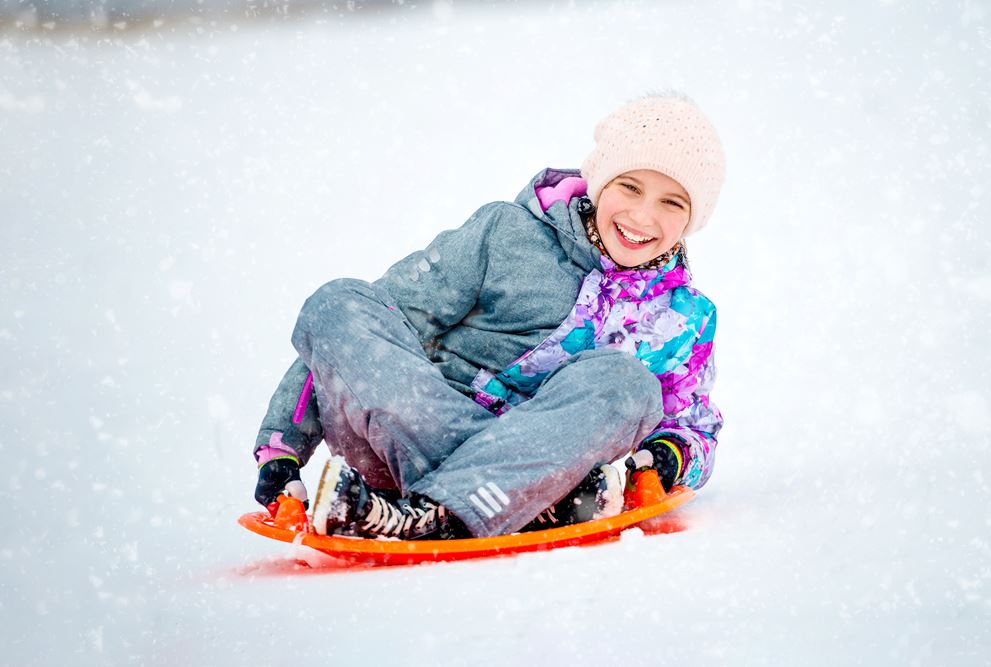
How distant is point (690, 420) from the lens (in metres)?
1.78

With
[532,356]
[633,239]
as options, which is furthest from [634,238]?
[532,356]

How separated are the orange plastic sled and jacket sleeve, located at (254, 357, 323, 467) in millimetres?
113

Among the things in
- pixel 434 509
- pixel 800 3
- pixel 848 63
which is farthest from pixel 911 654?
pixel 800 3

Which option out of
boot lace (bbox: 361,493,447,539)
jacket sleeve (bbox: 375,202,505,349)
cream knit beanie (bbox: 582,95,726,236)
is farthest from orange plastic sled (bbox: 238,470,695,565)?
cream knit beanie (bbox: 582,95,726,236)

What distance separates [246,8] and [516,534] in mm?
3490

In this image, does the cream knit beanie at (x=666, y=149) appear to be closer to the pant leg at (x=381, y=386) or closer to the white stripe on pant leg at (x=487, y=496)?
the pant leg at (x=381, y=386)

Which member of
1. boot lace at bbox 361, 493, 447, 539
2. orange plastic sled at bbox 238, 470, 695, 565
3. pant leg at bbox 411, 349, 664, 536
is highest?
pant leg at bbox 411, 349, 664, 536

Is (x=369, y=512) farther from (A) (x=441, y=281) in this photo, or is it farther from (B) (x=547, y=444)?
(A) (x=441, y=281)

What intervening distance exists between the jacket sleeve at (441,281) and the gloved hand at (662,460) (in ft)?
1.34

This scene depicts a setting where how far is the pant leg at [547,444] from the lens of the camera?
1.42 metres

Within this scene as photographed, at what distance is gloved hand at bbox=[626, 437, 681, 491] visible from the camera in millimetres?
1695

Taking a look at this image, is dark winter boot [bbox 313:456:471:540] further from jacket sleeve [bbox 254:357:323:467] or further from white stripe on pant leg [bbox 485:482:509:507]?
jacket sleeve [bbox 254:357:323:467]

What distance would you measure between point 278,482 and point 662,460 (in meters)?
0.66

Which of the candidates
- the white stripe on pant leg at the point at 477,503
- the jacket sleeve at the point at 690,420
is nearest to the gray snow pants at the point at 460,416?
the white stripe on pant leg at the point at 477,503
